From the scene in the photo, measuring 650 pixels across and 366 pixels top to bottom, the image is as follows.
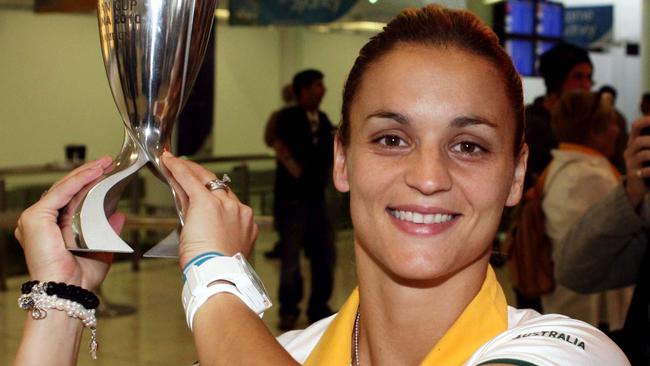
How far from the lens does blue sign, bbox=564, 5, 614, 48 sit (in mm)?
13094

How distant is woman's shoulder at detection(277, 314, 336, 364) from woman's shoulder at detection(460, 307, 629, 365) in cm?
33

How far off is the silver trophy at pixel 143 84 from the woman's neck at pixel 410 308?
0.95 ft

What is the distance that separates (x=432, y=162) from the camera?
1.23 metres

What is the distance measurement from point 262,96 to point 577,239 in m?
7.14

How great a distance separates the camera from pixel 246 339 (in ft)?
3.74

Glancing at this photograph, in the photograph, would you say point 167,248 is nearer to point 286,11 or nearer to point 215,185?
point 215,185

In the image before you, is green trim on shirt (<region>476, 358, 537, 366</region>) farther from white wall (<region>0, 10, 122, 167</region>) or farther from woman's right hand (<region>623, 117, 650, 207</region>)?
white wall (<region>0, 10, 122, 167</region>)

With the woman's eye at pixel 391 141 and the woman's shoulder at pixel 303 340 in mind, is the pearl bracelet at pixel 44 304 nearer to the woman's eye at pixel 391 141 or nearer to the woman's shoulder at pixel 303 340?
the woman's shoulder at pixel 303 340

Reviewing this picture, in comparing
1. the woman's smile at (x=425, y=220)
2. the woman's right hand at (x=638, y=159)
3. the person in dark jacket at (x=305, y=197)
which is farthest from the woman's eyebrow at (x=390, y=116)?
the person in dark jacket at (x=305, y=197)

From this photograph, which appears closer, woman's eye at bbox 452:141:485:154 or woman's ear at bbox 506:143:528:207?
woman's eye at bbox 452:141:485:154

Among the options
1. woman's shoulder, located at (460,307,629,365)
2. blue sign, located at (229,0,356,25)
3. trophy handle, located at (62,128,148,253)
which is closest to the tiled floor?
blue sign, located at (229,0,356,25)

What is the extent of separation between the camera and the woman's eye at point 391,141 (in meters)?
1.29

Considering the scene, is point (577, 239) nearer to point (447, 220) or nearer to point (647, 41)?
point (447, 220)

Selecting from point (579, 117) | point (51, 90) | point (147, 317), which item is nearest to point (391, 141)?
point (579, 117)
